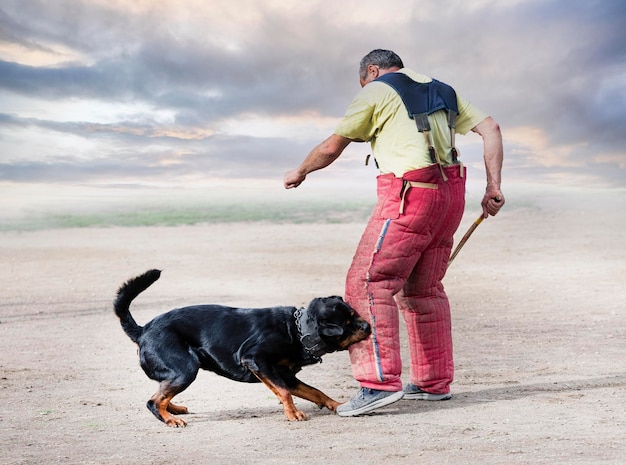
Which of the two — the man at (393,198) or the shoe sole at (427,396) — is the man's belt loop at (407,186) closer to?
the man at (393,198)

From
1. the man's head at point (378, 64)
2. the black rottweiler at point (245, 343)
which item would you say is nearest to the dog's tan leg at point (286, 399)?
the black rottweiler at point (245, 343)

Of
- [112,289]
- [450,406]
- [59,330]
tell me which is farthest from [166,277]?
[450,406]

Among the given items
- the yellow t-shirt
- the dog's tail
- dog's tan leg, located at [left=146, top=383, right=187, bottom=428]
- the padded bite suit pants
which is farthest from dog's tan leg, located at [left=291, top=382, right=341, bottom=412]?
the yellow t-shirt

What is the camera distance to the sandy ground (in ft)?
18.7

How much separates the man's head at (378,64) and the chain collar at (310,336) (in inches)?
69.6

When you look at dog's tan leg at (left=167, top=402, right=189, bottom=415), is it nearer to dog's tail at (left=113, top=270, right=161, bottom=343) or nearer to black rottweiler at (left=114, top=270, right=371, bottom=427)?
black rottweiler at (left=114, top=270, right=371, bottom=427)

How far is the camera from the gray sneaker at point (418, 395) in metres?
7.09

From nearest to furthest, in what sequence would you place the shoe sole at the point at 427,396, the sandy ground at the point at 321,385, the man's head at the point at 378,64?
the sandy ground at the point at 321,385 < the man's head at the point at 378,64 < the shoe sole at the point at 427,396

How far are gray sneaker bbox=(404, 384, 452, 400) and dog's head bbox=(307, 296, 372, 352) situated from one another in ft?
3.16

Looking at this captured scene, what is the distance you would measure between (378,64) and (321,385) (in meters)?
2.76

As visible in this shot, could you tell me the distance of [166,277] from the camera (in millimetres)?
18953

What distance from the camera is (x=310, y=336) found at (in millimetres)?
6305

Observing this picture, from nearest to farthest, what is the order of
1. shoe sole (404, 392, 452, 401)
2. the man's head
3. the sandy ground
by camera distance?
the sandy ground < the man's head < shoe sole (404, 392, 452, 401)

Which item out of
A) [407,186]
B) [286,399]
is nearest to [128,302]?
[286,399]
